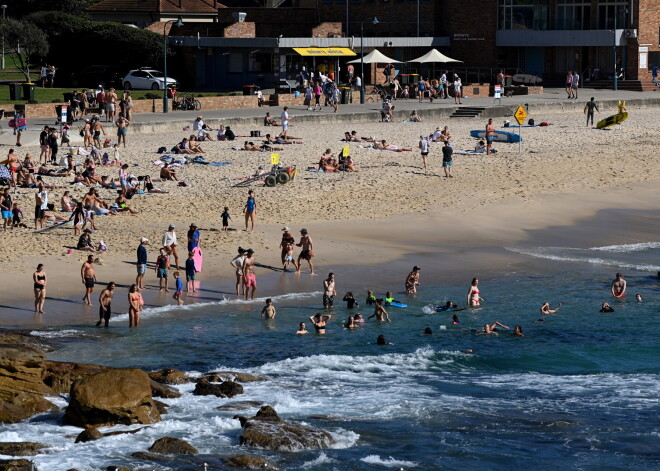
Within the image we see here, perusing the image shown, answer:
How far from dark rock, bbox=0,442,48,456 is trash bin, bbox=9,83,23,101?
35777 mm

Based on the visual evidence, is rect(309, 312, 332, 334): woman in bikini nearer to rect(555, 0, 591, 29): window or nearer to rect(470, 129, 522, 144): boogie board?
rect(470, 129, 522, 144): boogie board

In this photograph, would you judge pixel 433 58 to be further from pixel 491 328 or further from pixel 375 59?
pixel 491 328

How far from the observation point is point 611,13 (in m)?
64.3

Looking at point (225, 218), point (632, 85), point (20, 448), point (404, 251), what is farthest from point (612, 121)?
point (20, 448)

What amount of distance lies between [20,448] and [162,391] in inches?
124

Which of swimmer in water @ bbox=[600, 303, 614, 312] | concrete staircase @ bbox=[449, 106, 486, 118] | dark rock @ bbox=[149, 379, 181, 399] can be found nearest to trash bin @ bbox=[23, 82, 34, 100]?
concrete staircase @ bbox=[449, 106, 486, 118]

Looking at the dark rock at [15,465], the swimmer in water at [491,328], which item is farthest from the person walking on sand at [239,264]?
the dark rock at [15,465]

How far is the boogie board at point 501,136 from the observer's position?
46.4 metres

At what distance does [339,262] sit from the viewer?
29609mm

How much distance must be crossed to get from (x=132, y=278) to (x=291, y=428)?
9.51 metres

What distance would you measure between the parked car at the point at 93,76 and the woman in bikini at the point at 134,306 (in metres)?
37.1

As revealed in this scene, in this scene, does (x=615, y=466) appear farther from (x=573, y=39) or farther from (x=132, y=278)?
(x=573, y=39)

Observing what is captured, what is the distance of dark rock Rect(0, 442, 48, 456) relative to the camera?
1776 cm

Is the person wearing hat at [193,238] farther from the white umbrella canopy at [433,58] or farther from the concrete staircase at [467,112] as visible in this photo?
the white umbrella canopy at [433,58]
